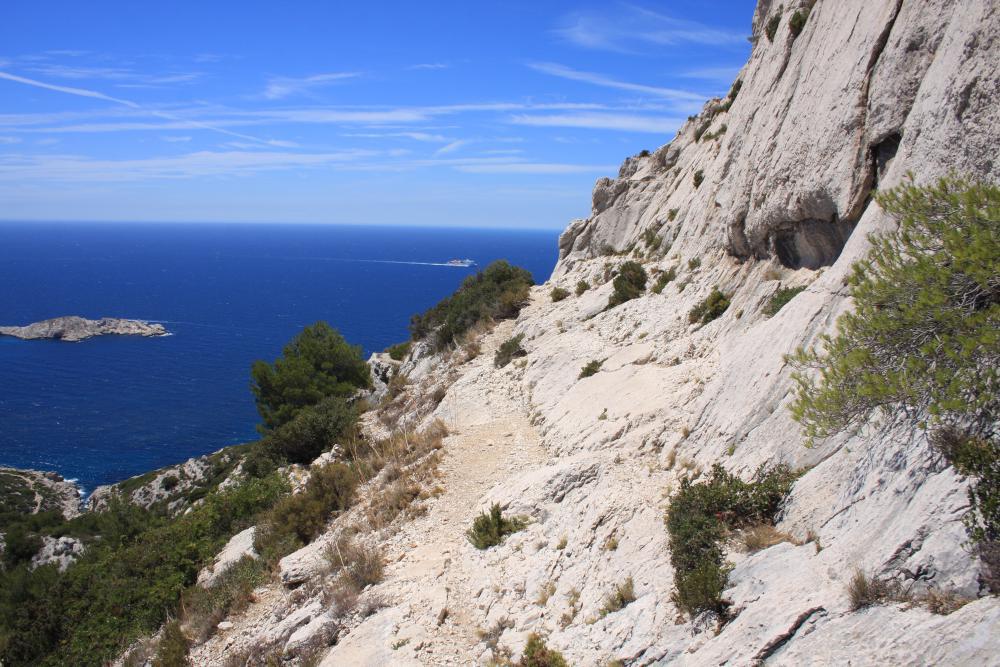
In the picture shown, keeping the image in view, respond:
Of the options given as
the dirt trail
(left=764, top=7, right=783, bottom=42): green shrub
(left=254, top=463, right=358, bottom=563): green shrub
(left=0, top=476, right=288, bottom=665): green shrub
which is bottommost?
(left=0, top=476, right=288, bottom=665): green shrub

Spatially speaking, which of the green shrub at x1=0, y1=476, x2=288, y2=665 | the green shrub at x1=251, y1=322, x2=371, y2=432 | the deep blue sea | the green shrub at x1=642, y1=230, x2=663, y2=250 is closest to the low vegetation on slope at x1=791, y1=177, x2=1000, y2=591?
the green shrub at x1=0, y1=476, x2=288, y2=665

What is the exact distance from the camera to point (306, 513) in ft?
47.3

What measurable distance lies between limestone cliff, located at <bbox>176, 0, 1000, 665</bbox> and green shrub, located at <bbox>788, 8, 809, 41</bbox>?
11 centimetres

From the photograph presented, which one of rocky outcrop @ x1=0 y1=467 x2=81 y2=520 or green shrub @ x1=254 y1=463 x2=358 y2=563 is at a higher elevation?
green shrub @ x1=254 y1=463 x2=358 y2=563

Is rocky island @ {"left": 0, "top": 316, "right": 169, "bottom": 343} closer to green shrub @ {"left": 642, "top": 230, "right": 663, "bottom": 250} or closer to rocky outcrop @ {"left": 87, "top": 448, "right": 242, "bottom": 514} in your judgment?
rocky outcrop @ {"left": 87, "top": 448, "right": 242, "bottom": 514}

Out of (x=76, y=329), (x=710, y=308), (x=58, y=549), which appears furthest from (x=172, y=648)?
(x=76, y=329)

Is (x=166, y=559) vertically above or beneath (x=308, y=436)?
beneath

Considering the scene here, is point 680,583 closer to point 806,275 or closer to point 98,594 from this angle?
point 806,275

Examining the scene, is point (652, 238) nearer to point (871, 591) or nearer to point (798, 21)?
point (798, 21)

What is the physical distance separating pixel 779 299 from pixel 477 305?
19.2 m

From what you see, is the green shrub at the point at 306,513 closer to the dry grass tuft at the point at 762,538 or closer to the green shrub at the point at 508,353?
the green shrub at the point at 508,353

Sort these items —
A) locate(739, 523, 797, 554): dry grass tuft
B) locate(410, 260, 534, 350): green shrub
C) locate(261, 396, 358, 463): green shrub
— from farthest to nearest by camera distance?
1. locate(410, 260, 534, 350): green shrub
2. locate(261, 396, 358, 463): green shrub
3. locate(739, 523, 797, 554): dry grass tuft

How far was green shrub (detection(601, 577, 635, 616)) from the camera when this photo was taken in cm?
789

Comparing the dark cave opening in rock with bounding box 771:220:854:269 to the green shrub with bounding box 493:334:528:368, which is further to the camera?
the green shrub with bounding box 493:334:528:368
